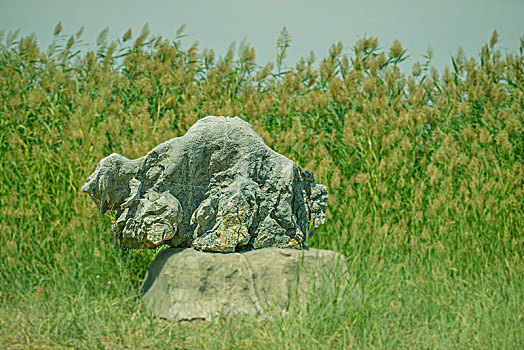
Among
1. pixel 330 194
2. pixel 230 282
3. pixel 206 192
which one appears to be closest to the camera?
pixel 230 282

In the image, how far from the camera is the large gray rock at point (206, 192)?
10.7ft

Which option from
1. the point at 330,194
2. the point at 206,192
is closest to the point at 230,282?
the point at 206,192

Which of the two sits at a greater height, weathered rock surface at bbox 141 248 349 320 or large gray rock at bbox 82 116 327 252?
large gray rock at bbox 82 116 327 252

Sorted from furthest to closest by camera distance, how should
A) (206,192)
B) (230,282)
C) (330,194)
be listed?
(330,194)
(206,192)
(230,282)

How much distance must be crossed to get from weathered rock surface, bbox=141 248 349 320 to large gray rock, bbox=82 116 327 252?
0.52ft

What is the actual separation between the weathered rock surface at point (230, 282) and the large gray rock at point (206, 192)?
159 millimetres

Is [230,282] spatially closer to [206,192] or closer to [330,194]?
[206,192]

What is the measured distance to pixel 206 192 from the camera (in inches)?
137

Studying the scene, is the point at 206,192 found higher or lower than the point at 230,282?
higher

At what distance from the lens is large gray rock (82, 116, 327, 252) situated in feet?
10.7

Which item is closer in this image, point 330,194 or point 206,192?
point 206,192

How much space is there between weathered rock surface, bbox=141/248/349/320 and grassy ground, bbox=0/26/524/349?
128 mm

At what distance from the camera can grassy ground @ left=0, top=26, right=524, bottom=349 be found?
9.64 feet

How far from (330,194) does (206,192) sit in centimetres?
121
